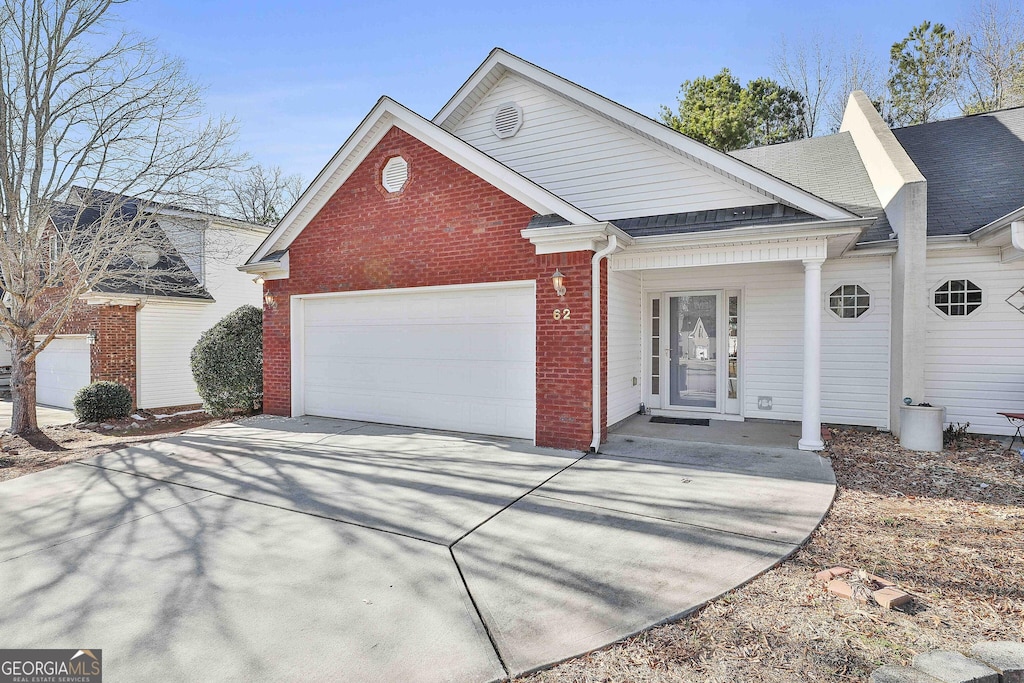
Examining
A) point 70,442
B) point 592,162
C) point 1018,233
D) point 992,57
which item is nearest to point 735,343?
point 1018,233

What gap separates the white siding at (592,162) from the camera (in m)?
8.11

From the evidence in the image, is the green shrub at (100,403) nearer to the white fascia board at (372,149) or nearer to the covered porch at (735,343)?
the white fascia board at (372,149)

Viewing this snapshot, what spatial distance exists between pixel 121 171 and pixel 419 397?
667 cm

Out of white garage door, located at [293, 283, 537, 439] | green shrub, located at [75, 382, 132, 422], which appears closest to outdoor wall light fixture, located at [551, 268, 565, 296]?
white garage door, located at [293, 283, 537, 439]

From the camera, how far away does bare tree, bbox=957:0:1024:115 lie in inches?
678

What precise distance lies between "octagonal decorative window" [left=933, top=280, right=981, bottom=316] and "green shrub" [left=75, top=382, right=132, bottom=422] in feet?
49.5

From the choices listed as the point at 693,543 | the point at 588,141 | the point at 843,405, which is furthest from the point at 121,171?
the point at 843,405

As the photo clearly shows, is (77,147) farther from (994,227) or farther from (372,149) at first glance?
(994,227)

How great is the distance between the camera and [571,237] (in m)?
6.82

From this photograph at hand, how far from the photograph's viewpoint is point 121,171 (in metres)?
9.27

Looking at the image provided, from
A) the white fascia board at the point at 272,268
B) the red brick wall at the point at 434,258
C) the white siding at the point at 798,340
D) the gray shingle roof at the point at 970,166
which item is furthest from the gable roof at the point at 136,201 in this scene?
the gray shingle roof at the point at 970,166

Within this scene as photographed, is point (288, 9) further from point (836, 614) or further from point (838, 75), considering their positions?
point (838, 75)

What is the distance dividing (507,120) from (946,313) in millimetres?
7879

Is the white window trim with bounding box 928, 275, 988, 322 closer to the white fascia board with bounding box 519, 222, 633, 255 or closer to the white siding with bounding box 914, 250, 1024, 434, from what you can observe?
the white siding with bounding box 914, 250, 1024, 434
